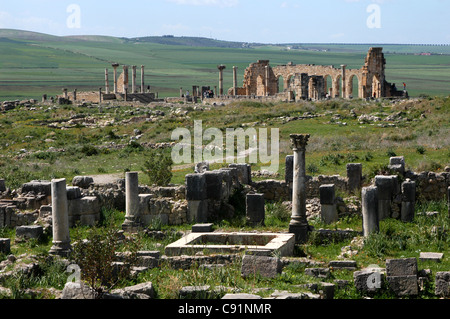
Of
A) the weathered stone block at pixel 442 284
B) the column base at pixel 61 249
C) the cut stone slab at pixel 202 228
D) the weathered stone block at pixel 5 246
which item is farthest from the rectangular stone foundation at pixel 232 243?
the weathered stone block at pixel 442 284

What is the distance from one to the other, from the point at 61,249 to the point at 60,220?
657 millimetres

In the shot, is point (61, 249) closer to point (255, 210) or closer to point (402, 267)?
point (255, 210)

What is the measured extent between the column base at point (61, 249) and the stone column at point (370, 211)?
6626 mm

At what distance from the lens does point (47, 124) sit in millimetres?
55812

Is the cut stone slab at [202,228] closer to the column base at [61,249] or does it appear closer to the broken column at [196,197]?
the broken column at [196,197]

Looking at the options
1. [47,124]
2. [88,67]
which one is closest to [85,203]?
[47,124]

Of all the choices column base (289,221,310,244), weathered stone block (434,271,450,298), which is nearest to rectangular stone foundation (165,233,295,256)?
column base (289,221,310,244)

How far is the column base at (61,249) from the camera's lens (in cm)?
1852

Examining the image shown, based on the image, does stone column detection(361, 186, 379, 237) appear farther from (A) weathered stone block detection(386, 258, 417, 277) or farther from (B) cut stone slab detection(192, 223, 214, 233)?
(A) weathered stone block detection(386, 258, 417, 277)

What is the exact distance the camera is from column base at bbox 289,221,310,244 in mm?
19625

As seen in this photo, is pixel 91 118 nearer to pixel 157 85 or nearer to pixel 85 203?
pixel 85 203

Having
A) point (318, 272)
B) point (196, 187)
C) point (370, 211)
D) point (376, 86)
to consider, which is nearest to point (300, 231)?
point (370, 211)

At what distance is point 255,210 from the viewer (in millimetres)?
21250
